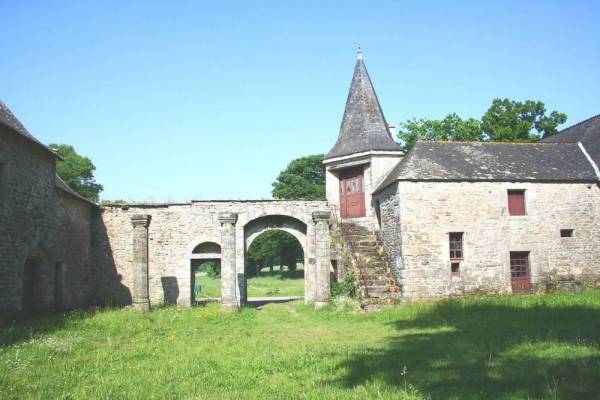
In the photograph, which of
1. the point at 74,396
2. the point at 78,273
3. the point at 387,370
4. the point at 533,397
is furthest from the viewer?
the point at 78,273

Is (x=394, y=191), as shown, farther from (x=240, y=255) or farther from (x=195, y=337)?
(x=195, y=337)

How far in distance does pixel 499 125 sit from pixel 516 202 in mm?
15337

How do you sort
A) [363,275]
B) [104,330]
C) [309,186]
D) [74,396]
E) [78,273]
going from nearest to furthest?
[74,396] < [104,330] < [363,275] < [78,273] < [309,186]

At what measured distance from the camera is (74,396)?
6066mm

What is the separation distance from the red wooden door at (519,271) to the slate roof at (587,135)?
5.53m

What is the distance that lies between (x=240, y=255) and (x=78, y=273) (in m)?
6.78

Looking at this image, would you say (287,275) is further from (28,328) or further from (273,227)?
(28,328)

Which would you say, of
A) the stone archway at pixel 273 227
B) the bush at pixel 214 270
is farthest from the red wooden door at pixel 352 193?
the bush at pixel 214 270

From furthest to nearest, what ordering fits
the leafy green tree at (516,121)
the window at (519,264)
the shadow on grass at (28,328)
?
the leafy green tree at (516,121) < the window at (519,264) < the shadow on grass at (28,328)

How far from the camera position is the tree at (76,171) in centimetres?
4028

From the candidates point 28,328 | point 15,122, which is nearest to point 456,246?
point 28,328

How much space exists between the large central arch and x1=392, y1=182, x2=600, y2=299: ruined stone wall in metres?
4.44

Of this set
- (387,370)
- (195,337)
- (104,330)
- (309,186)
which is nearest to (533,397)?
(387,370)

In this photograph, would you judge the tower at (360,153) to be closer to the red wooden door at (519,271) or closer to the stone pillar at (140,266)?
the red wooden door at (519,271)
